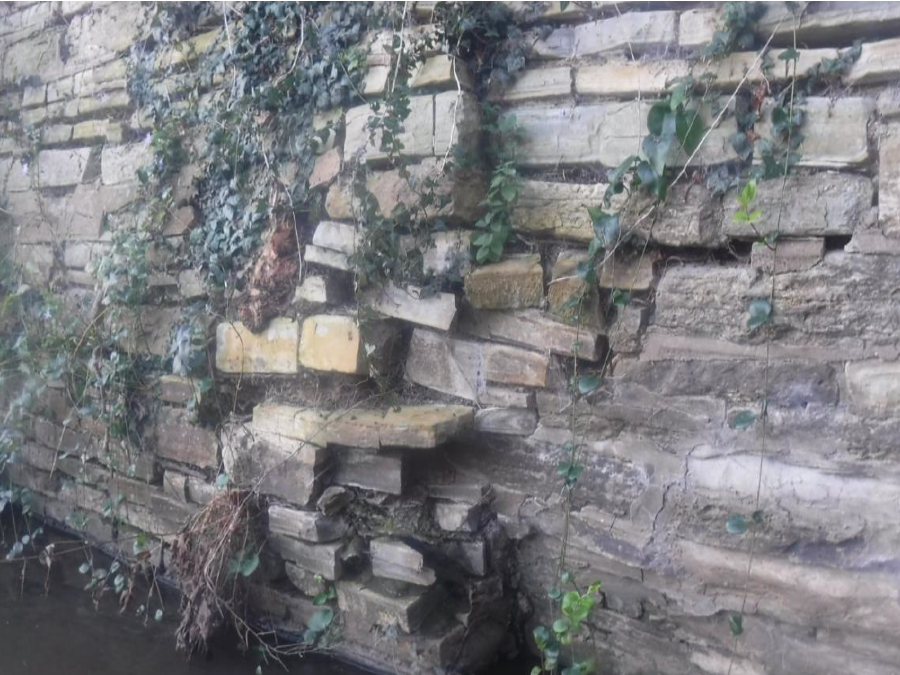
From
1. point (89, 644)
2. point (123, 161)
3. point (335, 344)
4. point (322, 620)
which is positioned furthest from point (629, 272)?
point (123, 161)

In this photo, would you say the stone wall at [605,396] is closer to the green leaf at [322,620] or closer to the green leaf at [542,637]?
the green leaf at [322,620]

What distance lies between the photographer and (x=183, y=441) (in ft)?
9.71

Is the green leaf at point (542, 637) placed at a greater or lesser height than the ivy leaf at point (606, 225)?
lesser

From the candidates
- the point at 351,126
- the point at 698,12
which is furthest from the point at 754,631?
the point at 351,126

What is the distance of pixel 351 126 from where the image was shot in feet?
8.43

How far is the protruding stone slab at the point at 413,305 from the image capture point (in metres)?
2.37

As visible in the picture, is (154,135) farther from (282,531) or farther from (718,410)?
(718,410)

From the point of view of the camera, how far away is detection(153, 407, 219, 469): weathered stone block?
9.45 feet

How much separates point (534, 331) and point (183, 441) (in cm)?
149

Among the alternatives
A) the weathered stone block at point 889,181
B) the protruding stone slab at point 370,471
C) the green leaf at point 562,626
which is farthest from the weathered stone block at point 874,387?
the protruding stone slab at point 370,471

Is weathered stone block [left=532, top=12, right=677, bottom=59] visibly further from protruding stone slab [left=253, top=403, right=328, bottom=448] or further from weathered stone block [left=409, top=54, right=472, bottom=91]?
protruding stone slab [left=253, top=403, right=328, bottom=448]

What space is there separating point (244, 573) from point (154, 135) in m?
1.73

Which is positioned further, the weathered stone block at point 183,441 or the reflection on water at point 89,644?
the weathered stone block at point 183,441

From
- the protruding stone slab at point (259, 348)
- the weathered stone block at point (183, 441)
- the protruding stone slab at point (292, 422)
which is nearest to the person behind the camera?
the protruding stone slab at point (292, 422)
